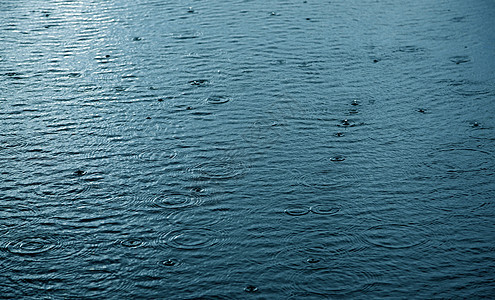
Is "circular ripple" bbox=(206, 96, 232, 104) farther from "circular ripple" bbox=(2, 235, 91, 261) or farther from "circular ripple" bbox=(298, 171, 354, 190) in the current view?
"circular ripple" bbox=(2, 235, 91, 261)

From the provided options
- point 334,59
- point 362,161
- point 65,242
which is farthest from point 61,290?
point 334,59

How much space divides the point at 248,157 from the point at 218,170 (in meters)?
0.20

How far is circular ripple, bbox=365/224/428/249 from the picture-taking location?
2.64m

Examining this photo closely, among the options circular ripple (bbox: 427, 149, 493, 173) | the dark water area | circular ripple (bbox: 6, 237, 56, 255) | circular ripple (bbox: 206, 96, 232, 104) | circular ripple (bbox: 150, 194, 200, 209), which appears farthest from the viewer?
circular ripple (bbox: 206, 96, 232, 104)

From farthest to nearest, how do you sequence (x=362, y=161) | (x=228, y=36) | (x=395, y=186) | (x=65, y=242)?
(x=228, y=36)
(x=362, y=161)
(x=395, y=186)
(x=65, y=242)

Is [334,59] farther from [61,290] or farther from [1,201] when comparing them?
[61,290]

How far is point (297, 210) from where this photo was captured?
2.89m

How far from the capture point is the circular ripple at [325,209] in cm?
287

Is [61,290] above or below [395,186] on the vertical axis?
above

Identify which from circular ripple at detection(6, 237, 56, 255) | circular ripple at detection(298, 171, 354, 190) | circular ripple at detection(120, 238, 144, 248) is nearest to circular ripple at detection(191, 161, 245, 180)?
circular ripple at detection(298, 171, 354, 190)

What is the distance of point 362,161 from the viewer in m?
3.31

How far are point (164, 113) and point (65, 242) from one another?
1350mm

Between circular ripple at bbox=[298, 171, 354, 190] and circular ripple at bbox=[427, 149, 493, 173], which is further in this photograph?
circular ripple at bbox=[427, 149, 493, 173]

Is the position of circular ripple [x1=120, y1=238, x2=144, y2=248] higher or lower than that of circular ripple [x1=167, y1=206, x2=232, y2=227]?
higher
